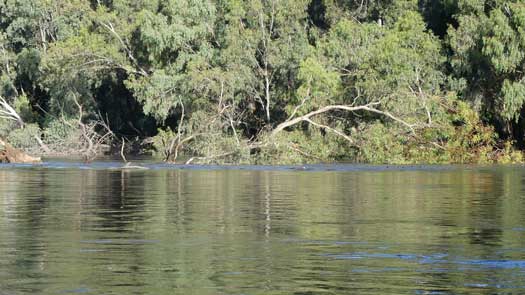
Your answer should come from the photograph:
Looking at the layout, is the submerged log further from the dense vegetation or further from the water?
the water

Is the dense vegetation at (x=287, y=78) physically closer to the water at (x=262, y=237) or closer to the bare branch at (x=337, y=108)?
the bare branch at (x=337, y=108)

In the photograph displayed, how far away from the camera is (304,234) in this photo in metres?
20.1

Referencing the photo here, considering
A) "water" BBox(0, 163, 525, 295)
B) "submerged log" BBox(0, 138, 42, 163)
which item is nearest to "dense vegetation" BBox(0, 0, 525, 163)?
"submerged log" BBox(0, 138, 42, 163)

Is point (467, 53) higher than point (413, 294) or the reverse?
higher

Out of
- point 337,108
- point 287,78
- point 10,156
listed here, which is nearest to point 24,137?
point 10,156

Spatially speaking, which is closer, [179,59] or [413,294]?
[413,294]

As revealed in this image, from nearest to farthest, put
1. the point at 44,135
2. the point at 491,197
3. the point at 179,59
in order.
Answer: the point at 491,197, the point at 179,59, the point at 44,135

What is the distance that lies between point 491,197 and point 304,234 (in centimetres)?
1059

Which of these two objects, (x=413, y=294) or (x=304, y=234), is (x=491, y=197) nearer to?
(x=304, y=234)

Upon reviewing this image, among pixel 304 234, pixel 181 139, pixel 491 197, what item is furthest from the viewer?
pixel 181 139

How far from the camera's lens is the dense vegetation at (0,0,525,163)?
50.8 meters

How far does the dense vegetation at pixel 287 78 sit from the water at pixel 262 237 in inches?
584

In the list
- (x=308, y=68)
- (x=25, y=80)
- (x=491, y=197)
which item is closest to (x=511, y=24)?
(x=308, y=68)

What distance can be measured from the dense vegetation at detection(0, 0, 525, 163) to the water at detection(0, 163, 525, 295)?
14846mm
